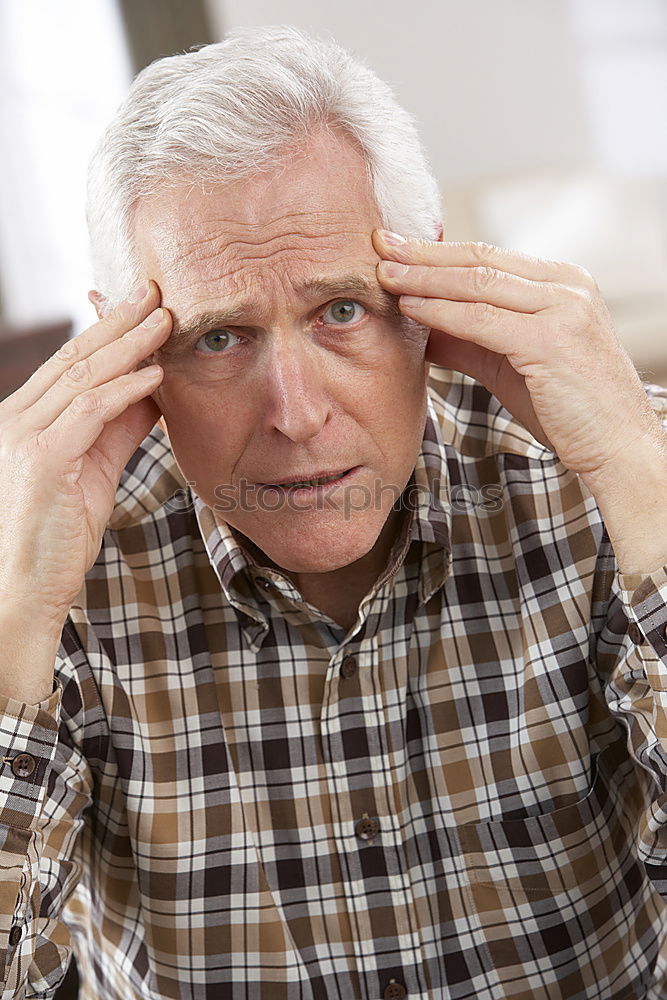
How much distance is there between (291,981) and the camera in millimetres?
1334

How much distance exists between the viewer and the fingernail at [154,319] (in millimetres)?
1273

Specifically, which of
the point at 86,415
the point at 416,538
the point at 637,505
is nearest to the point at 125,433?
the point at 86,415

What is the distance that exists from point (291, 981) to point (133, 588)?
551 millimetres

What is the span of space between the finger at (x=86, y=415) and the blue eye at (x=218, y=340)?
0.29 ft

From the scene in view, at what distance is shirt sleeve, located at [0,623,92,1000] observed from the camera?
121 centimetres

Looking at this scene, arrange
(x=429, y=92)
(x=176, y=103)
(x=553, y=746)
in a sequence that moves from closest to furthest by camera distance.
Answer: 1. (x=176, y=103)
2. (x=553, y=746)
3. (x=429, y=92)

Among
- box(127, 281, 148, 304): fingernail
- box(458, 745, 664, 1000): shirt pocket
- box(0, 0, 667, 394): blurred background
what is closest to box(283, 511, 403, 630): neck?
box(458, 745, 664, 1000): shirt pocket

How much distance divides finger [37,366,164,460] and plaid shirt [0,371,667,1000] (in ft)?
0.79

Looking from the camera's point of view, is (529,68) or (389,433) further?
(529,68)

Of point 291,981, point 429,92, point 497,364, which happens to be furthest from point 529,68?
point 291,981

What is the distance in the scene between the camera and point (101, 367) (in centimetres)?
128

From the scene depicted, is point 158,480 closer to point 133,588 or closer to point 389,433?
point 133,588

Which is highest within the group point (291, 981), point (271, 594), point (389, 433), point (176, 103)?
point (176, 103)

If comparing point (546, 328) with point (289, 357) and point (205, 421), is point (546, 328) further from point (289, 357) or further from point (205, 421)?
point (205, 421)
